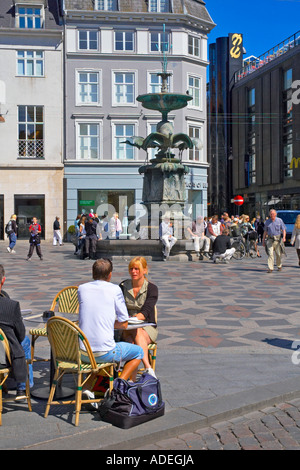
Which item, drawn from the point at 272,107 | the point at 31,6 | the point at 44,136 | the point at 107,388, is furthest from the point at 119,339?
the point at 272,107

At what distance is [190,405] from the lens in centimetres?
513

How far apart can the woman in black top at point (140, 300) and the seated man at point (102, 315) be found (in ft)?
1.79

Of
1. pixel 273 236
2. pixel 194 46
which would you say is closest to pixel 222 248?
pixel 273 236

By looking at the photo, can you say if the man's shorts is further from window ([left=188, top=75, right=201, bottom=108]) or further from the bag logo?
window ([left=188, top=75, right=201, bottom=108])

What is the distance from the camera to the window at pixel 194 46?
3953 centimetres

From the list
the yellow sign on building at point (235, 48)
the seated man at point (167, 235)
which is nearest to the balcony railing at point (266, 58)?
the yellow sign on building at point (235, 48)

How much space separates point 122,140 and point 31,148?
19.0ft

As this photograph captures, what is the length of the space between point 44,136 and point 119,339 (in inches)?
1318

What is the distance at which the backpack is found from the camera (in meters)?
4.69

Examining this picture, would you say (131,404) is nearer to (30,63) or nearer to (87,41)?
(30,63)

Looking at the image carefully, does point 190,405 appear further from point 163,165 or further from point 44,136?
point 44,136

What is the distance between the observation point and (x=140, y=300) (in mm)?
6098

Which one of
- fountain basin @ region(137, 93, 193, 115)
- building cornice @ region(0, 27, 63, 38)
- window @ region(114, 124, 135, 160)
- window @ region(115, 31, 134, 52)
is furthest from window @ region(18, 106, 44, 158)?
fountain basin @ region(137, 93, 193, 115)

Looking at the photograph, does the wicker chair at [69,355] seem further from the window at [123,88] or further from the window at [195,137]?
the window at [195,137]
